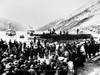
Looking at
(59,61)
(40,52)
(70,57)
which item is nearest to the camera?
(59,61)

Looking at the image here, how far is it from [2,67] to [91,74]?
45.5 ft

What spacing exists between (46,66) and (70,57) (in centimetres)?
553

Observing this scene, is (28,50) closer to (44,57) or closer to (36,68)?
(44,57)

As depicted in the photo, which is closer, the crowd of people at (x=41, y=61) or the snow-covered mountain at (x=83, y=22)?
the crowd of people at (x=41, y=61)

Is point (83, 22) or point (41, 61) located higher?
point (83, 22)

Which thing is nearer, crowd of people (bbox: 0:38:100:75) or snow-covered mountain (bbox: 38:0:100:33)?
crowd of people (bbox: 0:38:100:75)

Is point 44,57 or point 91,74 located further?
point 44,57

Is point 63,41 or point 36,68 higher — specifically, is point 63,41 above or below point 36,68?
above

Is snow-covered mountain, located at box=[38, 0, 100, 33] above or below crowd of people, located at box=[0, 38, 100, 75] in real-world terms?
above

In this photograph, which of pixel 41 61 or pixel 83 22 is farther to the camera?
pixel 83 22

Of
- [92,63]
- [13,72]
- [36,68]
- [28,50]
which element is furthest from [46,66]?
[92,63]

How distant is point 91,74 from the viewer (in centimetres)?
3691

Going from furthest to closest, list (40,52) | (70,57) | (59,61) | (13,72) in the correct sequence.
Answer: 1. (40,52)
2. (70,57)
3. (59,61)
4. (13,72)

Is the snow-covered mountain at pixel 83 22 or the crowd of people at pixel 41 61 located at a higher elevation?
the snow-covered mountain at pixel 83 22
